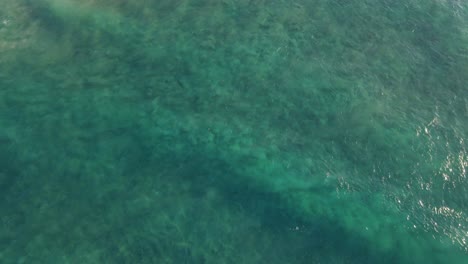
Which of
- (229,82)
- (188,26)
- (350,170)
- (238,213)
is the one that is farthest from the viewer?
(188,26)

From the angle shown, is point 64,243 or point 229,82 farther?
point 229,82

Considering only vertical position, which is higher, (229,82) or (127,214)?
(229,82)

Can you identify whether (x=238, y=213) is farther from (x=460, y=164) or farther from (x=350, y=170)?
(x=460, y=164)

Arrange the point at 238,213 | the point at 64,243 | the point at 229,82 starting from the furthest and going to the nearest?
the point at 229,82, the point at 238,213, the point at 64,243

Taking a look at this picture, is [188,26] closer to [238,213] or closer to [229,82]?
[229,82]

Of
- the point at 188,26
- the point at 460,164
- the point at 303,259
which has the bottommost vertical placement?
the point at 303,259

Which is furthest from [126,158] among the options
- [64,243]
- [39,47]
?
[39,47]
